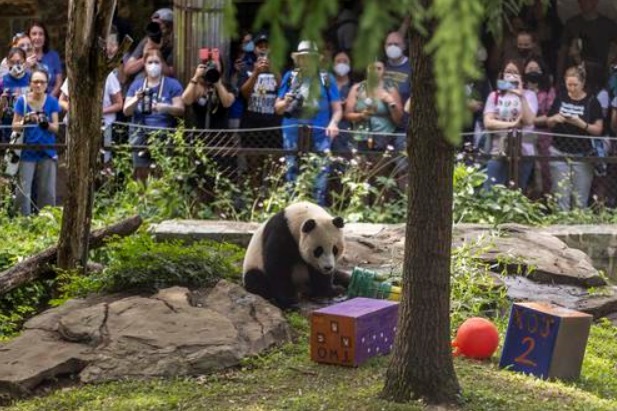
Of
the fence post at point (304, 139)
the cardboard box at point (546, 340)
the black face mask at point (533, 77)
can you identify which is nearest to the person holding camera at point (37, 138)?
the fence post at point (304, 139)

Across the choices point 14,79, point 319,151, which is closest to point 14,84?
point 14,79

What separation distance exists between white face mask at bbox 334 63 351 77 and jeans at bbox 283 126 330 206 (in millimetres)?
715

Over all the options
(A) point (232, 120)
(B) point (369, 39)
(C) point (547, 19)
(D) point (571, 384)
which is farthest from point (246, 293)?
(C) point (547, 19)

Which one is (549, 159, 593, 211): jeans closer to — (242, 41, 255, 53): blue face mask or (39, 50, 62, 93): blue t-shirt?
(242, 41, 255, 53): blue face mask

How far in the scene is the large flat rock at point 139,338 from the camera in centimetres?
636

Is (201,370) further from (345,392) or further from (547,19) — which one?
(547,19)

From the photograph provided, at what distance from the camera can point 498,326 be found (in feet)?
25.4

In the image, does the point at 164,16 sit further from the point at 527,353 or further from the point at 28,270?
the point at 527,353

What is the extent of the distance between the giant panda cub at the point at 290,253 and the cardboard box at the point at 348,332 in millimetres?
1058

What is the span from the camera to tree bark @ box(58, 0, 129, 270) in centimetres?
775

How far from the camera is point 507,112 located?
1140 centimetres

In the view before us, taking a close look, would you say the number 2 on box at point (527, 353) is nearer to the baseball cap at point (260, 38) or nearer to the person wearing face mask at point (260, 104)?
the person wearing face mask at point (260, 104)

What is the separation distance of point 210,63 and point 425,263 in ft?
19.8

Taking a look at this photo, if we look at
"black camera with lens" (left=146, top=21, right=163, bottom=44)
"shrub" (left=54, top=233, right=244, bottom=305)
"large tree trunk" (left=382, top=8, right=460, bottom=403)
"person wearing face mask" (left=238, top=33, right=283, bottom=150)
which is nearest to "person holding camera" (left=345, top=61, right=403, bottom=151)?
"person wearing face mask" (left=238, top=33, right=283, bottom=150)
